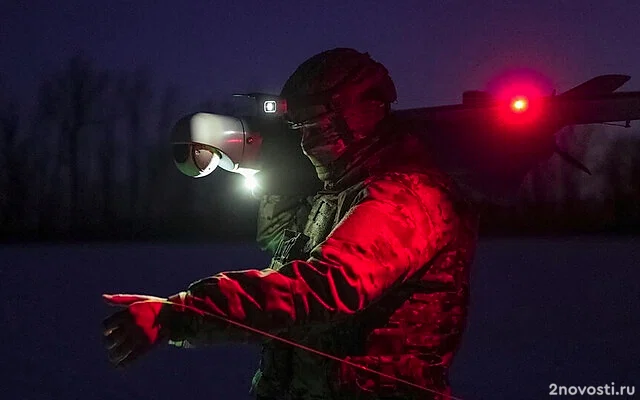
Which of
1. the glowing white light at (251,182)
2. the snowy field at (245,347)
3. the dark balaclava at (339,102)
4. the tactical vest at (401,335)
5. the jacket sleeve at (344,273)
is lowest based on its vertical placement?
the snowy field at (245,347)

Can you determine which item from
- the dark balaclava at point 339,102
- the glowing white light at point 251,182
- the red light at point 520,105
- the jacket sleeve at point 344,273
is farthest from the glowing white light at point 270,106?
the red light at point 520,105

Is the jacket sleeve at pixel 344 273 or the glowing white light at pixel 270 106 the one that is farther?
the glowing white light at pixel 270 106

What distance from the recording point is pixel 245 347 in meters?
9.90

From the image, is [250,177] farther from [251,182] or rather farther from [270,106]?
[270,106]

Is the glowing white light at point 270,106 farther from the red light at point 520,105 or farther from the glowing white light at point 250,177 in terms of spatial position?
the red light at point 520,105

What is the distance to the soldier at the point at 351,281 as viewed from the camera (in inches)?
70.7

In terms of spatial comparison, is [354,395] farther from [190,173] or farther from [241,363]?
[241,363]

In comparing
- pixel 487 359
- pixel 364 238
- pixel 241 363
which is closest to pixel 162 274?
pixel 241 363

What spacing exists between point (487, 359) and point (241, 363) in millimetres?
2691

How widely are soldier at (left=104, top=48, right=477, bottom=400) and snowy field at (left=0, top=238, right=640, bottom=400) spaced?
4.93 meters

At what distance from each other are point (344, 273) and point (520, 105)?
1.74 meters

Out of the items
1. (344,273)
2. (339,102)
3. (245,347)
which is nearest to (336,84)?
(339,102)

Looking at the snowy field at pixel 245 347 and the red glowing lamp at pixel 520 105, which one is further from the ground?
the red glowing lamp at pixel 520 105

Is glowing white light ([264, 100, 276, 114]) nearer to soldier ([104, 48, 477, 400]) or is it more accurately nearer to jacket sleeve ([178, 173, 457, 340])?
soldier ([104, 48, 477, 400])
